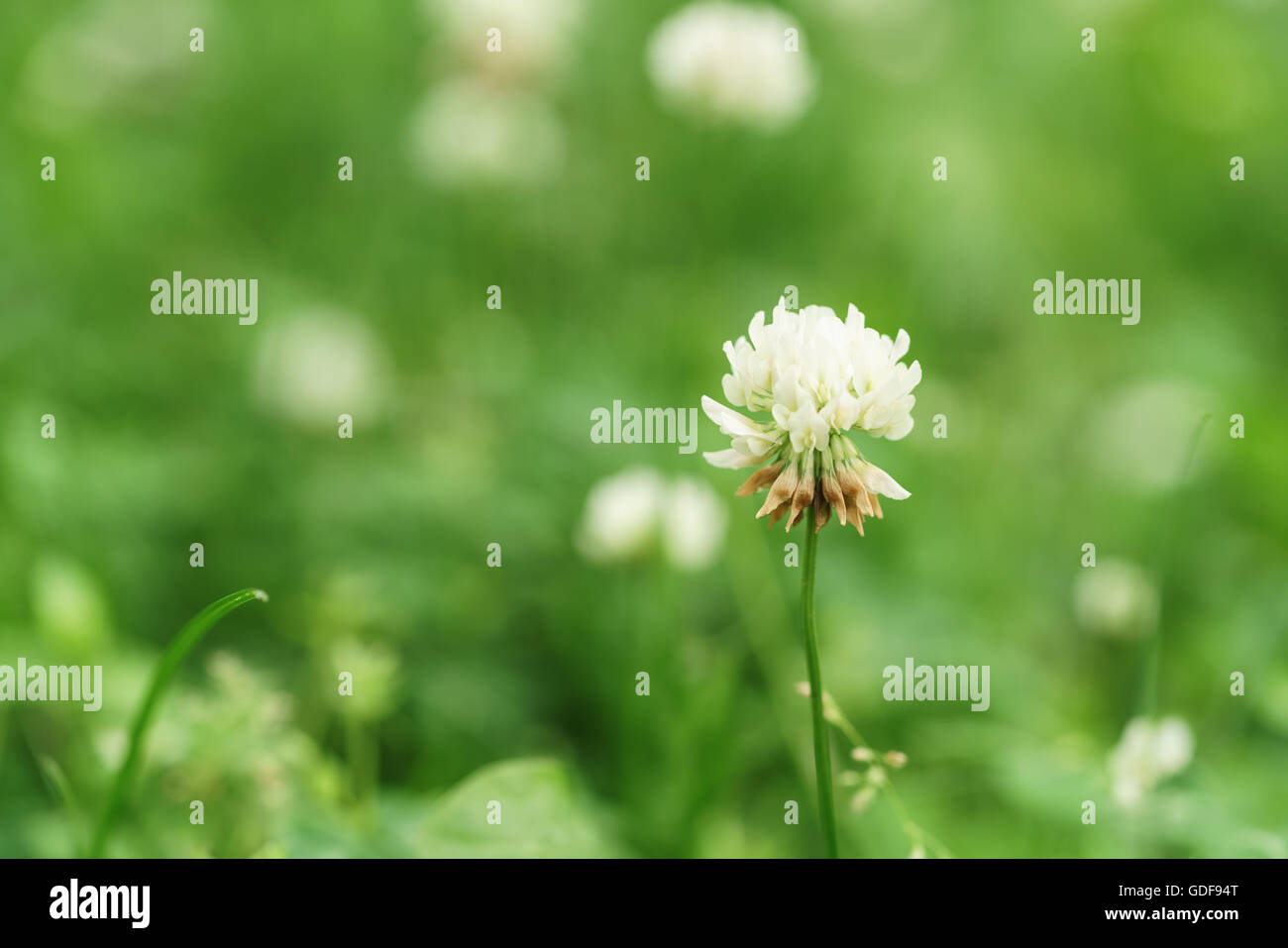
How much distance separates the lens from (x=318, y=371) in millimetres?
3020

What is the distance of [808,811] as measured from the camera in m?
2.10

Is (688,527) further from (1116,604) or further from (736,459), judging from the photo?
(736,459)

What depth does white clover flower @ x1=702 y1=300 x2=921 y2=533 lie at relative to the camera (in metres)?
1.17

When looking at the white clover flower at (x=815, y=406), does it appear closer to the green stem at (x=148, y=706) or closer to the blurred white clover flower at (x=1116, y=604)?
the green stem at (x=148, y=706)

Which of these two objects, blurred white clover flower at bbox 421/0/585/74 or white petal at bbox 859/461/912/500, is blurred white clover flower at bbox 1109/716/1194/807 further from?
blurred white clover flower at bbox 421/0/585/74

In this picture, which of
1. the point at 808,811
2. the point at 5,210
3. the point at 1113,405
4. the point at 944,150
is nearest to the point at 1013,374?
the point at 1113,405

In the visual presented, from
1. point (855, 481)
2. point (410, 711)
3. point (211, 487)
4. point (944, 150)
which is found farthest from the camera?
point (944, 150)

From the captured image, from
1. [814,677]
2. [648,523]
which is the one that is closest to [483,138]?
[648,523]

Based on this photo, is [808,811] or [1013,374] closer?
[808,811]

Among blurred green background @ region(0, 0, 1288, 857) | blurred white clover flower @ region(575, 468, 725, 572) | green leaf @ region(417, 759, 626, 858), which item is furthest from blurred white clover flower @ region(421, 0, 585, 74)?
green leaf @ region(417, 759, 626, 858)

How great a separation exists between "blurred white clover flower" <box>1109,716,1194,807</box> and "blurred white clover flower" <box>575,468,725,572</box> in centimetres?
79

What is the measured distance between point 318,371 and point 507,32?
1480mm

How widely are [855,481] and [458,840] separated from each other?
0.68 meters
